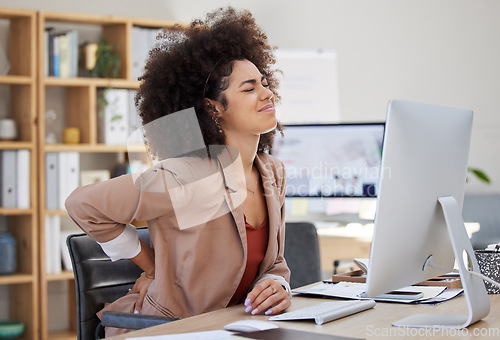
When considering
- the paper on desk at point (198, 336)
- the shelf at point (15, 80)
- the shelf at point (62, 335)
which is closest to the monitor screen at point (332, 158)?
the shelf at point (15, 80)

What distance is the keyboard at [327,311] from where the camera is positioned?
129cm

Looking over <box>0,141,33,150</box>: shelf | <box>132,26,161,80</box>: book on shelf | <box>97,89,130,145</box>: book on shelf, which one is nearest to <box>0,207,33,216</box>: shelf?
<box>0,141,33,150</box>: shelf

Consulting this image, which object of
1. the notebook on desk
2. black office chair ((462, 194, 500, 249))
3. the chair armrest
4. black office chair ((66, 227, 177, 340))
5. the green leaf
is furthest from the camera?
the green leaf

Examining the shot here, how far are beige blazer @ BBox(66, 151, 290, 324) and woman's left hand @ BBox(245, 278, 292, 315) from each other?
0.14 m

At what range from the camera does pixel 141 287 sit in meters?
1.63

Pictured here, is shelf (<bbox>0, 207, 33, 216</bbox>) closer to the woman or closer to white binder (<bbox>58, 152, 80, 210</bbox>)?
white binder (<bbox>58, 152, 80, 210</bbox>)

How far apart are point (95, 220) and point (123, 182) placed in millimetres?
123

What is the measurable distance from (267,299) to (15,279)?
2324 mm

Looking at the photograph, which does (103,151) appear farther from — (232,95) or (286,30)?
(232,95)

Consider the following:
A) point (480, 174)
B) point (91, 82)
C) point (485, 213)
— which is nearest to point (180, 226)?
point (91, 82)

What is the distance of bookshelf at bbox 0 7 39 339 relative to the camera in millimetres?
3365

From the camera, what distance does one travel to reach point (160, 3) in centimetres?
405

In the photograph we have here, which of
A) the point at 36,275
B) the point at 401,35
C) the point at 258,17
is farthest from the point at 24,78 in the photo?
the point at 401,35

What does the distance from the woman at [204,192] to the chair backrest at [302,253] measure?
35 cm
